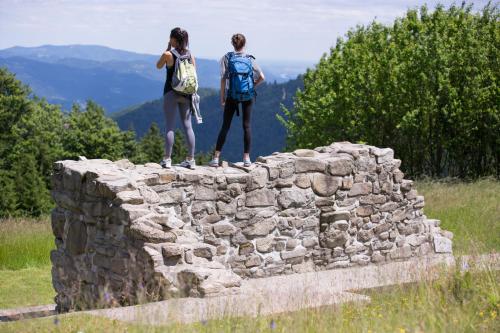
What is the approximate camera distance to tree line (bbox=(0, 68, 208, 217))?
42469 mm

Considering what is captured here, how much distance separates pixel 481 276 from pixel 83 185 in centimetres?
499

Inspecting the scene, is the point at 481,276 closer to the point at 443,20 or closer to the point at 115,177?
the point at 115,177

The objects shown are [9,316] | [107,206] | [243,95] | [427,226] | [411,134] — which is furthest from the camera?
[411,134]

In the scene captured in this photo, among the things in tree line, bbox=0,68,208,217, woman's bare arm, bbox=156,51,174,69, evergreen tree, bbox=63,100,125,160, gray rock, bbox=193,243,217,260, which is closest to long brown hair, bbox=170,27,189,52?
woman's bare arm, bbox=156,51,174,69

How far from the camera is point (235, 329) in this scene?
19.1 ft

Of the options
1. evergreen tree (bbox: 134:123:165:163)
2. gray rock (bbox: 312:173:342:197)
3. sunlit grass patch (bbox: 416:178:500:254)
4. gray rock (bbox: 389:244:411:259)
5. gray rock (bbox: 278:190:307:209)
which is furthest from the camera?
evergreen tree (bbox: 134:123:165:163)

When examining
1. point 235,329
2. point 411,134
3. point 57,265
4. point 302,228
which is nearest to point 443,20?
point 411,134

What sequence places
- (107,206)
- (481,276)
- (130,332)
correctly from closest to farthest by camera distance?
(130,332), (481,276), (107,206)

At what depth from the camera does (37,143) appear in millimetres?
48875

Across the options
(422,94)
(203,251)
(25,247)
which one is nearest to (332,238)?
(203,251)

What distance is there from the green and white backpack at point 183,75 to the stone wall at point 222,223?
3.63 feet

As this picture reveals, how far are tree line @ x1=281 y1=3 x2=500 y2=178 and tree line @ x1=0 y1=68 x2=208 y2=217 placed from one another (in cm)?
1845

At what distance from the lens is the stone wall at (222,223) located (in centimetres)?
834

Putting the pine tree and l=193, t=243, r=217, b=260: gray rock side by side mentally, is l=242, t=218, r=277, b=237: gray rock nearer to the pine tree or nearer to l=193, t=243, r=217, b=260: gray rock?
l=193, t=243, r=217, b=260: gray rock
